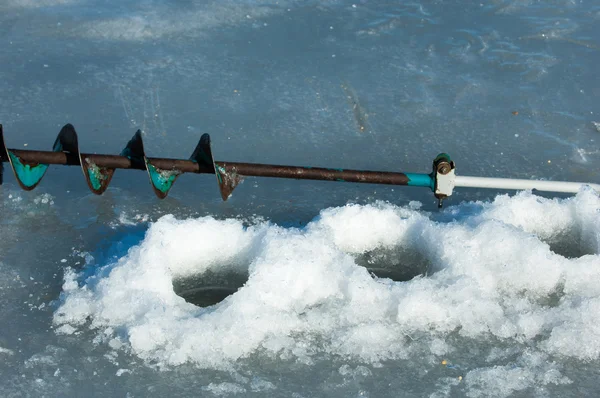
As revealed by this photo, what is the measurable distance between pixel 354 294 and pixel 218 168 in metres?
0.70

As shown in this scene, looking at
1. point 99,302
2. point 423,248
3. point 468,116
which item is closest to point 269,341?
point 99,302

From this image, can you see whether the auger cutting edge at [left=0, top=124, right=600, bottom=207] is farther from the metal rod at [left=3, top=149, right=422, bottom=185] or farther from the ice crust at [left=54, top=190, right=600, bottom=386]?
the ice crust at [left=54, top=190, right=600, bottom=386]

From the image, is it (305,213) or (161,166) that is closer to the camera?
(161,166)

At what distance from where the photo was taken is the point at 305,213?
3.30m

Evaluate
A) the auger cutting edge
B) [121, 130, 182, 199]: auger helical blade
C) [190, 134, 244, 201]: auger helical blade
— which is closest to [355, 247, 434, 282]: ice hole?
the auger cutting edge

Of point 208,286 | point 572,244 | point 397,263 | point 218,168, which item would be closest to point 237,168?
point 218,168

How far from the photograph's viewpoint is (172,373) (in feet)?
8.06

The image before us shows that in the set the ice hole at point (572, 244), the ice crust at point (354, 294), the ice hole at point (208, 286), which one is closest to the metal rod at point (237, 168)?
the ice crust at point (354, 294)

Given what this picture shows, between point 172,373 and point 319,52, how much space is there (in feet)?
8.93

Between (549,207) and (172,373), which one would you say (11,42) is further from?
(549,207)

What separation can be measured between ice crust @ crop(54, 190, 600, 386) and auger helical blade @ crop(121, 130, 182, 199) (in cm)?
20

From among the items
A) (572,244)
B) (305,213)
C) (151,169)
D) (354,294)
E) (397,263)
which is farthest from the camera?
(305,213)

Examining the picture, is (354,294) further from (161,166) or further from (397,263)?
(161,166)

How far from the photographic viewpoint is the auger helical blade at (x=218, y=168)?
9.26 ft
